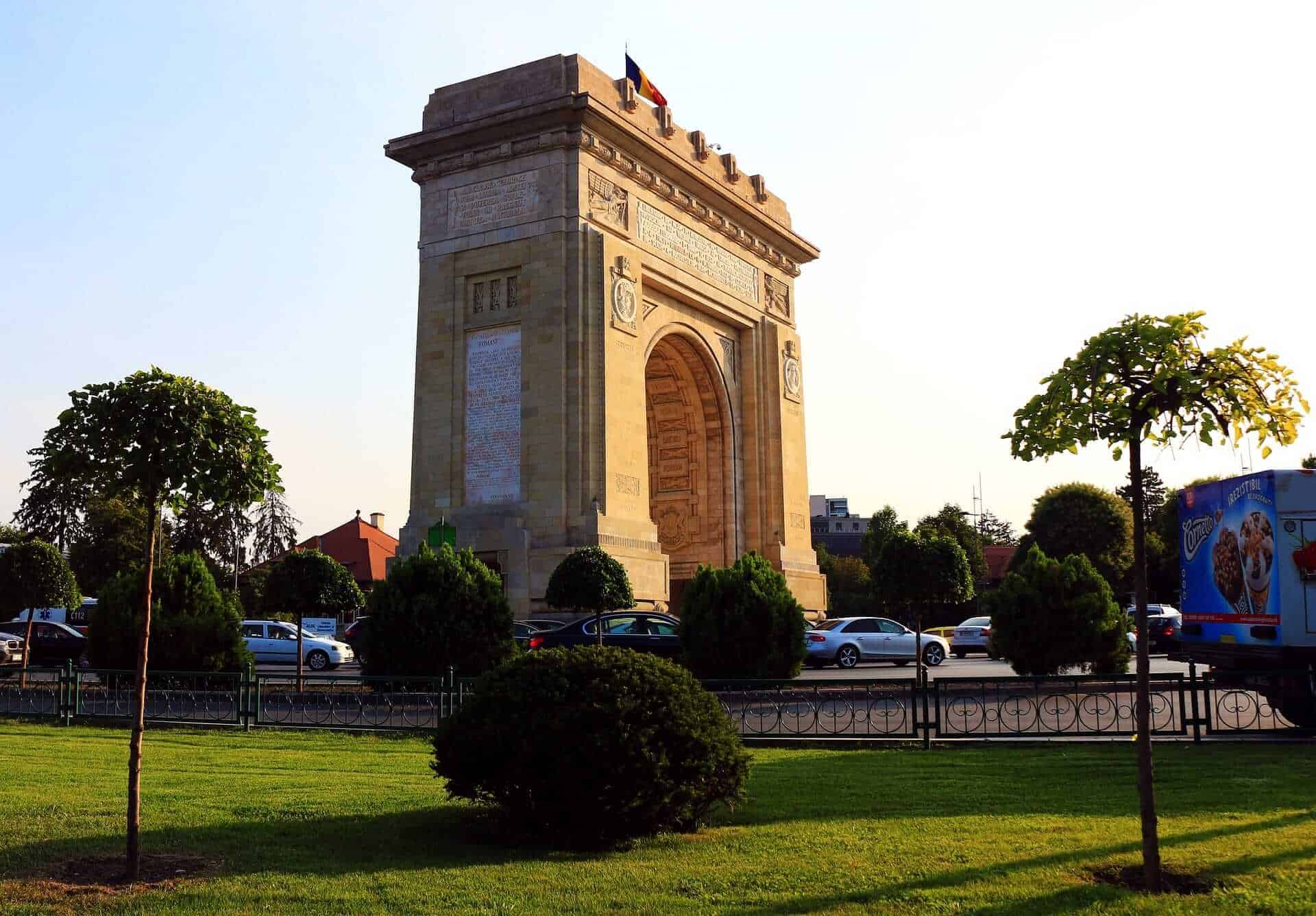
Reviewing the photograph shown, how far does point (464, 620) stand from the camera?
63.0ft

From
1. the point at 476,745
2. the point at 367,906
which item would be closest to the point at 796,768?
the point at 476,745

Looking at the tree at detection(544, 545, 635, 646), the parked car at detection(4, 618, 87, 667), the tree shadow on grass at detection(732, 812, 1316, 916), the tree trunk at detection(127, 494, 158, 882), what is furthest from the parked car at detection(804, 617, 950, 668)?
the tree trunk at detection(127, 494, 158, 882)

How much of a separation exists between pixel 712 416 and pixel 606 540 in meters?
10.5

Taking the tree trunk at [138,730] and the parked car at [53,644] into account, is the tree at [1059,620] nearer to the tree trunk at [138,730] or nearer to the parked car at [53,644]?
the tree trunk at [138,730]

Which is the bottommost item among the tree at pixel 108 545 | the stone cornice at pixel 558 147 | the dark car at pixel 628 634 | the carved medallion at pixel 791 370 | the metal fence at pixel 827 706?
the metal fence at pixel 827 706

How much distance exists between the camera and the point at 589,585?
22.3 metres

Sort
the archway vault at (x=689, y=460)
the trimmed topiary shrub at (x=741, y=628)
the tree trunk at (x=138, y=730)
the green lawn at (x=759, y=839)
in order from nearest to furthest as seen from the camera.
Answer: the green lawn at (x=759, y=839), the tree trunk at (x=138, y=730), the trimmed topiary shrub at (x=741, y=628), the archway vault at (x=689, y=460)

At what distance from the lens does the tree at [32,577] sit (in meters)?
24.0

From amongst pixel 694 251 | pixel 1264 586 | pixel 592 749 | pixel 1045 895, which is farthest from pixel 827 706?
pixel 694 251

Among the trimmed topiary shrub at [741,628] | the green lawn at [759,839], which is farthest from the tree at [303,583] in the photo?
the green lawn at [759,839]

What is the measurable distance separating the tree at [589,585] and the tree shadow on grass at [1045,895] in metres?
14.9

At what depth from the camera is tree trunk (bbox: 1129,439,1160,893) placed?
638 centimetres

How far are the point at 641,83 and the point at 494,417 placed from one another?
11.3 meters

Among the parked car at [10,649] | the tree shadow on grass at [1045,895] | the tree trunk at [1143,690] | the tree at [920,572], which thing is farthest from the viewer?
the parked car at [10,649]
